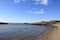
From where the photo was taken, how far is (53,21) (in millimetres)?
167500
